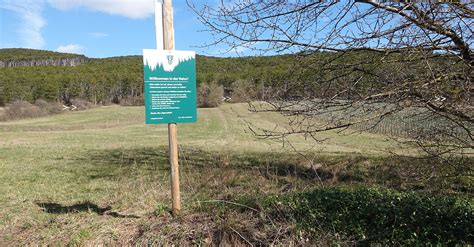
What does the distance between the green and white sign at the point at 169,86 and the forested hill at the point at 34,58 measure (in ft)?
535

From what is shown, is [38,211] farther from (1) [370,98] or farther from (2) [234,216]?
(1) [370,98]

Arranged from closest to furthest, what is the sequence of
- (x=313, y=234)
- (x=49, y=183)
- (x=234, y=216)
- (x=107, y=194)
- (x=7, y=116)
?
(x=313, y=234) < (x=234, y=216) < (x=107, y=194) < (x=49, y=183) < (x=7, y=116)

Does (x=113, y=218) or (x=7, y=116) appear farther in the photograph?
(x=7, y=116)

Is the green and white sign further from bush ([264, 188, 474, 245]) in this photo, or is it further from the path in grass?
bush ([264, 188, 474, 245])

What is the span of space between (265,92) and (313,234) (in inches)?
76.4

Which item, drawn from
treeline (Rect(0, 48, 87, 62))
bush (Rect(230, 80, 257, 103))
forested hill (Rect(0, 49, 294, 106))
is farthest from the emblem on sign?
treeline (Rect(0, 48, 87, 62))

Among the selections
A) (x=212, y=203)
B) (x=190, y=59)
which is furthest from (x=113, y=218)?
(x=190, y=59)

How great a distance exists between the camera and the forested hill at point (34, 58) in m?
151

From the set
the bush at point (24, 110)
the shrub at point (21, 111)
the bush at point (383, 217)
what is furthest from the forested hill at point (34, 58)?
the bush at point (383, 217)

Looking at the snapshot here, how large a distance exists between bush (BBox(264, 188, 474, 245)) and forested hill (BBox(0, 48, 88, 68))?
164m

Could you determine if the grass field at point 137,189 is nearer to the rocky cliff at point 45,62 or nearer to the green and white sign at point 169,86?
the green and white sign at point 169,86

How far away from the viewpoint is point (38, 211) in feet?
20.8

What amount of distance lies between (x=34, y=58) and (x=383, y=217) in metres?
178

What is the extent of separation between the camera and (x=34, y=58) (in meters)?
159
